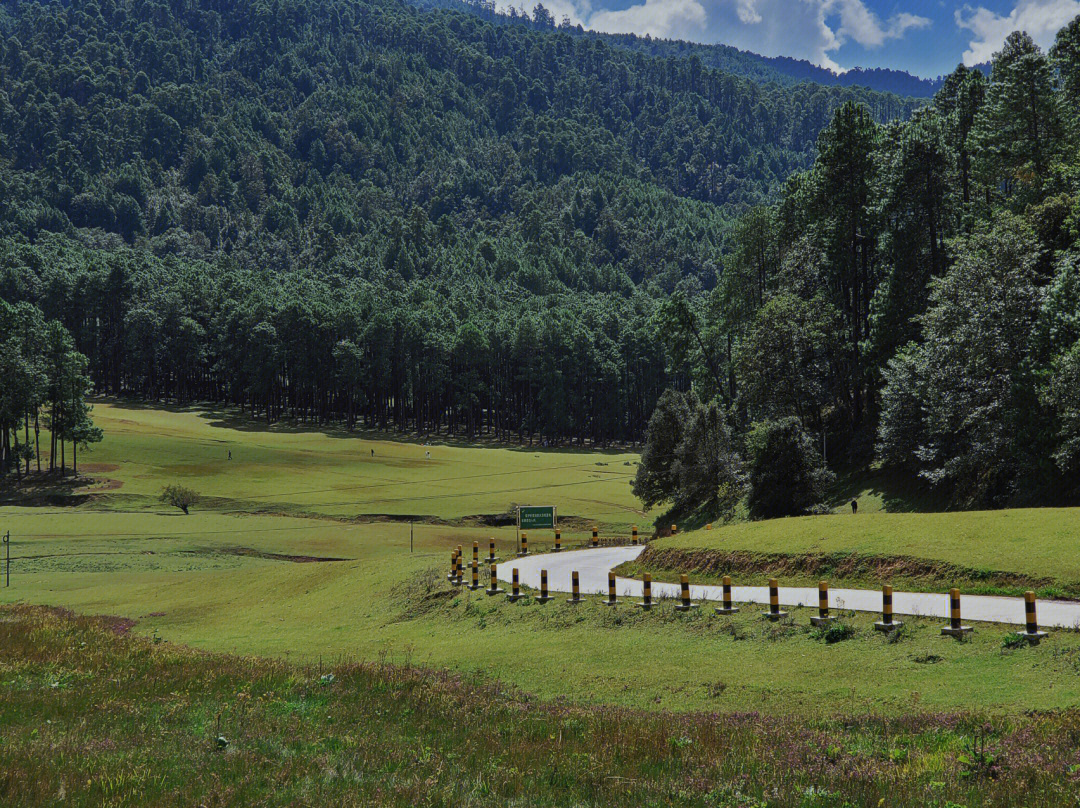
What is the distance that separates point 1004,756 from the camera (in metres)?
11.2

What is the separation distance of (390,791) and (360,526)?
2378 inches

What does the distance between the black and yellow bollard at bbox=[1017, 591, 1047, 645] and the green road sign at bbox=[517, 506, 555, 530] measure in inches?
1054

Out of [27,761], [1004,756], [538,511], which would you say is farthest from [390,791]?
[538,511]

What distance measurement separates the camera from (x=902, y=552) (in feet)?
81.5

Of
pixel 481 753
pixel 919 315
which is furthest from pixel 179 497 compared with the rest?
pixel 481 753

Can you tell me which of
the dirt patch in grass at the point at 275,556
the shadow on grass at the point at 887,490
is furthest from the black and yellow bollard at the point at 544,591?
the dirt patch in grass at the point at 275,556

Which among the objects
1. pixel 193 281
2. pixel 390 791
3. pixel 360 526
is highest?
pixel 193 281

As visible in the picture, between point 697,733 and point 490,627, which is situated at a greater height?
point 697,733

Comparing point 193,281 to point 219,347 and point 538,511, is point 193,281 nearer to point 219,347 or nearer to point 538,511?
point 219,347

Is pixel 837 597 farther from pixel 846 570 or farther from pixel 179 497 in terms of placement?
pixel 179 497

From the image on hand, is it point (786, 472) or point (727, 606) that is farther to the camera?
point (786, 472)

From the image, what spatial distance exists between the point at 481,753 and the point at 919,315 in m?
48.6

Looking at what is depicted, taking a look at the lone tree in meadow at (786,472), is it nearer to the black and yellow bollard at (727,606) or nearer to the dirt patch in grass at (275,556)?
the dirt patch in grass at (275,556)

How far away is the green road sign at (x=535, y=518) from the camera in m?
42.9
